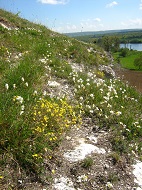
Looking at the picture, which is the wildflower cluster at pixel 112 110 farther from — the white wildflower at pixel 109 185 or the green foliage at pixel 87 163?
the white wildflower at pixel 109 185

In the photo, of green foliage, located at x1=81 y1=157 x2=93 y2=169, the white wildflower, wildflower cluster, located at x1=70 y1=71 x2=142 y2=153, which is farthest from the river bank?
the white wildflower

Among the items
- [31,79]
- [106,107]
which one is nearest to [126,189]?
[106,107]

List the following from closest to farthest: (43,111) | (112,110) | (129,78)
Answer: (43,111) < (112,110) < (129,78)

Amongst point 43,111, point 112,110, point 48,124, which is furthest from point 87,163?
point 112,110

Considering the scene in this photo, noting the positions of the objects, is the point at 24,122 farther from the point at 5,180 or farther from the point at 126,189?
the point at 126,189

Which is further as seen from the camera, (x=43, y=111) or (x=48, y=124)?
(x=43, y=111)

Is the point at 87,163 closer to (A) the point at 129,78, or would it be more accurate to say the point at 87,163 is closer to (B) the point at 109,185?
(B) the point at 109,185

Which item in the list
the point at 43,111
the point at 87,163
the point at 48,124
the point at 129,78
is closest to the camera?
the point at 87,163

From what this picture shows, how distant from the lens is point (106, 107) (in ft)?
28.8

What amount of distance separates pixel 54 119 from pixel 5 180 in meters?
2.10

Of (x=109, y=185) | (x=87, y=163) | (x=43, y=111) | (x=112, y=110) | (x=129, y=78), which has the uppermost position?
(x=43, y=111)

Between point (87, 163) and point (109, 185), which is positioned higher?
point (87, 163)

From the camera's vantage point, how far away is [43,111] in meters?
6.37

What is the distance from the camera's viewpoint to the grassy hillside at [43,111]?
5074 mm
